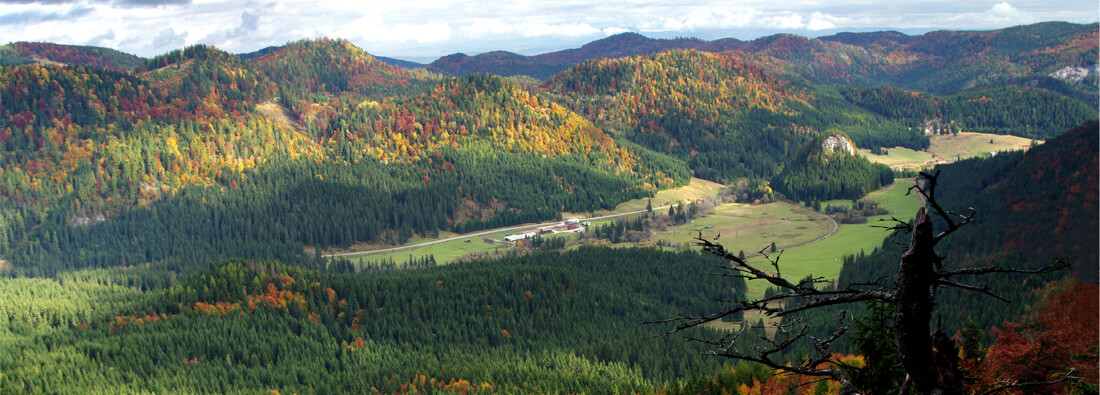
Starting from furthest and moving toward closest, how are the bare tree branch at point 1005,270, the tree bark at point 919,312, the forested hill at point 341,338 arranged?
the forested hill at point 341,338, the tree bark at point 919,312, the bare tree branch at point 1005,270

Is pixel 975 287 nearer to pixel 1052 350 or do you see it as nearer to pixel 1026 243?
pixel 1052 350

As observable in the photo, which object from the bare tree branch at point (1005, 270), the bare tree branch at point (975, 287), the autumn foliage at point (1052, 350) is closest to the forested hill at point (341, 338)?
the autumn foliage at point (1052, 350)

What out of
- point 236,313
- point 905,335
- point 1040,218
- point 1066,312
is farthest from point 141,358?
point 1040,218

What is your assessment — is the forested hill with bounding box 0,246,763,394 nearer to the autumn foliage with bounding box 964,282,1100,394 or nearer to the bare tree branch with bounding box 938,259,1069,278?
the autumn foliage with bounding box 964,282,1100,394

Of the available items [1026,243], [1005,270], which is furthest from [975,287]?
[1026,243]

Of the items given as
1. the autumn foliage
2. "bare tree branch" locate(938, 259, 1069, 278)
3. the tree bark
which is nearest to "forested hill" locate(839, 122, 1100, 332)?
the autumn foliage

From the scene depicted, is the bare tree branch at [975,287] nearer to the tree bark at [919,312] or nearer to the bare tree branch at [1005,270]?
the bare tree branch at [1005,270]

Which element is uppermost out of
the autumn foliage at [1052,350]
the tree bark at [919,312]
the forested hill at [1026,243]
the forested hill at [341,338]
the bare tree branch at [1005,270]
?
the bare tree branch at [1005,270]

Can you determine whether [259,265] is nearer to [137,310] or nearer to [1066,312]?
[137,310]

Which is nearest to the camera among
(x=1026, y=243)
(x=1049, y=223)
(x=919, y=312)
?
(x=919, y=312)

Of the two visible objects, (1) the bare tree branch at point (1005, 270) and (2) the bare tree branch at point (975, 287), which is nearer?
(2) the bare tree branch at point (975, 287)

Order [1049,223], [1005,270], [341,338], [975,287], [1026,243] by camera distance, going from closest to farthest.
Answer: [975,287], [1005,270], [1026,243], [1049,223], [341,338]

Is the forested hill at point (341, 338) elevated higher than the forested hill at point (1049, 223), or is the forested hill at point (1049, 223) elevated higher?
the forested hill at point (1049, 223)
